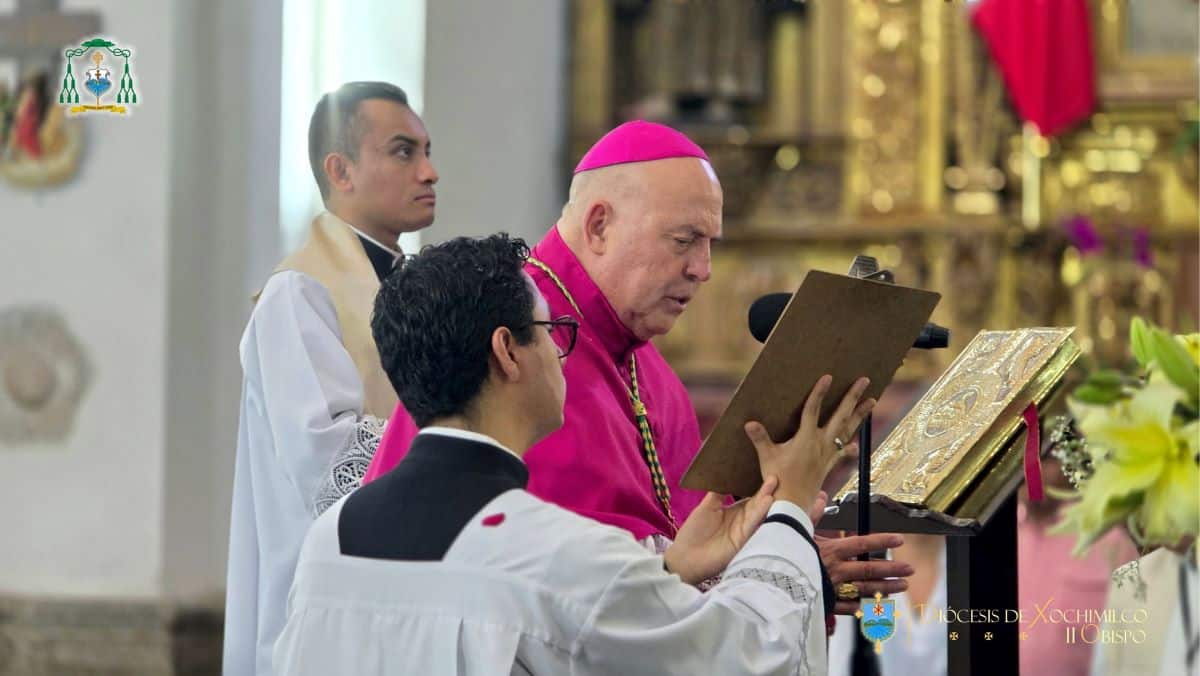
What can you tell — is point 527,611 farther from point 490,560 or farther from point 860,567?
point 860,567

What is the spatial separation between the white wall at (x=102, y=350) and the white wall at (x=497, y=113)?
73.7 inches

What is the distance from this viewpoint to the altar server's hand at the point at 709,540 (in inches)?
119

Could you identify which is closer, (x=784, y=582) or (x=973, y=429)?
(x=784, y=582)

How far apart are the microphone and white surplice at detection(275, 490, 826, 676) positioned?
2.06ft

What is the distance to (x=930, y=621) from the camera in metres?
5.69

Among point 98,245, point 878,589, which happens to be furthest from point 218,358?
point 878,589

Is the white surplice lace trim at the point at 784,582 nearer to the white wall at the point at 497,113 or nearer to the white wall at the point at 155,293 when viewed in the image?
the white wall at the point at 155,293

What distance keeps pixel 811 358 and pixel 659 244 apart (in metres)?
0.72

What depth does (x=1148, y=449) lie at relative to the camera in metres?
2.10

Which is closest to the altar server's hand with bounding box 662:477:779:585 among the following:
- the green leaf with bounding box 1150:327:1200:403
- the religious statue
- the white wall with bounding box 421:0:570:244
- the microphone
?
the microphone

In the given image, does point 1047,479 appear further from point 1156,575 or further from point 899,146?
point 1156,575

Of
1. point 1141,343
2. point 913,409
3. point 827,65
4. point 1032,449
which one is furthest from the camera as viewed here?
point 827,65

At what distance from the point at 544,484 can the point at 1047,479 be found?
4.07 meters

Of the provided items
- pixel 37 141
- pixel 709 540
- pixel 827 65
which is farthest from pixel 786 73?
pixel 709 540
